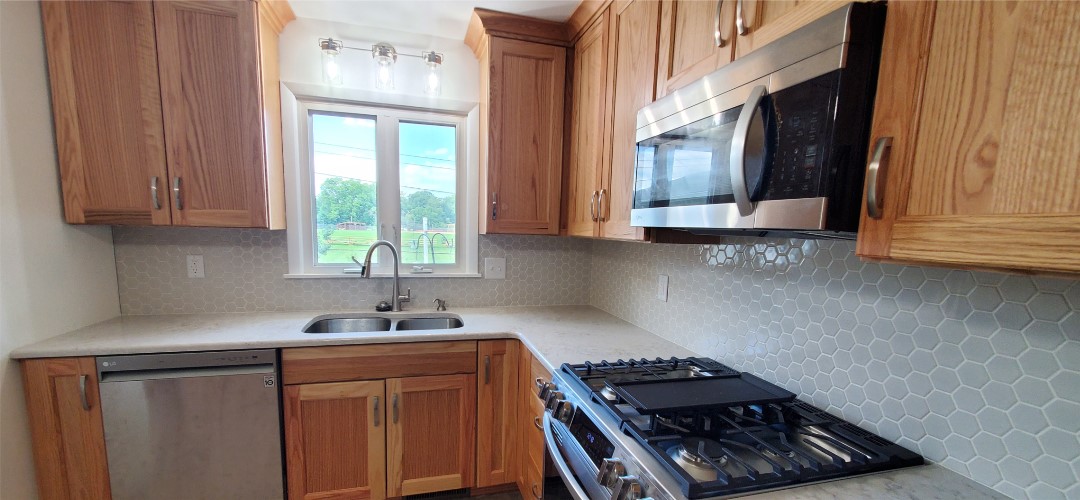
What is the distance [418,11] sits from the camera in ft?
6.17

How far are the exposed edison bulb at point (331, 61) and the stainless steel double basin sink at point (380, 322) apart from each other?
4.12 feet

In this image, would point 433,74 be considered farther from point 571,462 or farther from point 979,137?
point 979,137

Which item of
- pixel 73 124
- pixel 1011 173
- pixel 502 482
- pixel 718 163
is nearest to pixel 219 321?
pixel 73 124

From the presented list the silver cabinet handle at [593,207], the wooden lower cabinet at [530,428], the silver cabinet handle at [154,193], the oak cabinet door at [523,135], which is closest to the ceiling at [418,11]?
the oak cabinet door at [523,135]

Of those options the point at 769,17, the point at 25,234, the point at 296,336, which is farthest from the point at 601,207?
the point at 25,234

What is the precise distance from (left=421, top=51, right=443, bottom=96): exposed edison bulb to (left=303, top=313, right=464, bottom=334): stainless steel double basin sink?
1.27m

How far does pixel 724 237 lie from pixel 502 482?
5.14 feet

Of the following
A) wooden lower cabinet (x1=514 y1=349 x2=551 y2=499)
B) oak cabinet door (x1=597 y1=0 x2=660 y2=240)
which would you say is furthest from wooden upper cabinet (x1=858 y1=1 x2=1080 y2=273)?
wooden lower cabinet (x1=514 y1=349 x2=551 y2=499)

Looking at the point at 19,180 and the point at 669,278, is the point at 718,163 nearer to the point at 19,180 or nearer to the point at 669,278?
the point at 669,278

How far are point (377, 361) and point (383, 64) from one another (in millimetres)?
1481

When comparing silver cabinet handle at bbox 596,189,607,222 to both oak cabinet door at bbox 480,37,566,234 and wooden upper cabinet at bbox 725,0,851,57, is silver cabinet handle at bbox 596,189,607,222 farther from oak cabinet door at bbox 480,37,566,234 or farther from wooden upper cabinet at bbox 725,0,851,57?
wooden upper cabinet at bbox 725,0,851,57

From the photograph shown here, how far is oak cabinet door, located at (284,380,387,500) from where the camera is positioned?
5.37ft

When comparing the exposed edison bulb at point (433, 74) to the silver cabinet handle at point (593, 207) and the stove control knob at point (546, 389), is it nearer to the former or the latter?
the silver cabinet handle at point (593, 207)

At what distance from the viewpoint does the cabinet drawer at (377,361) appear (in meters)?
1.61
